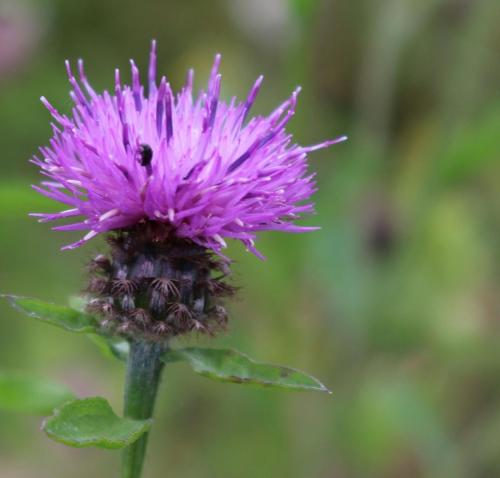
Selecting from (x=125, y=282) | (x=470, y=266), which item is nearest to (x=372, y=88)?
(x=470, y=266)

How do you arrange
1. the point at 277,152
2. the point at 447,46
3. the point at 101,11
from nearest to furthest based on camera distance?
the point at 277,152, the point at 447,46, the point at 101,11

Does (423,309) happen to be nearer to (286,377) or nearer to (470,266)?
(470,266)

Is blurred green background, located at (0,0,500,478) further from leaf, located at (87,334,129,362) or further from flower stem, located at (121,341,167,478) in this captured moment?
flower stem, located at (121,341,167,478)

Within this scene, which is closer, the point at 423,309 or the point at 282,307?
the point at 282,307

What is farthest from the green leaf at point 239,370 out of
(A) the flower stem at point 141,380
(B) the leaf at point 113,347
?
(B) the leaf at point 113,347

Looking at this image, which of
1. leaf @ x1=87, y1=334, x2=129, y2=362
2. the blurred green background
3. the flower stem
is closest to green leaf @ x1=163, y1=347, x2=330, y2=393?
the flower stem

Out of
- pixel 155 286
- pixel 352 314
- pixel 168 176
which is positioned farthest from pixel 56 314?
pixel 352 314

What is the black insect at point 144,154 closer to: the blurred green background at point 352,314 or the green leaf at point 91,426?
the green leaf at point 91,426

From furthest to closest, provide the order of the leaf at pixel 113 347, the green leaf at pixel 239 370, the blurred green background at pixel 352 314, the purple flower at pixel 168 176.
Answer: the blurred green background at pixel 352 314 → the leaf at pixel 113 347 → the purple flower at pixel 168 176 → the green leaf at pixel 239 370

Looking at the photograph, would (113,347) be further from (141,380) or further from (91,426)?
(91,426)
